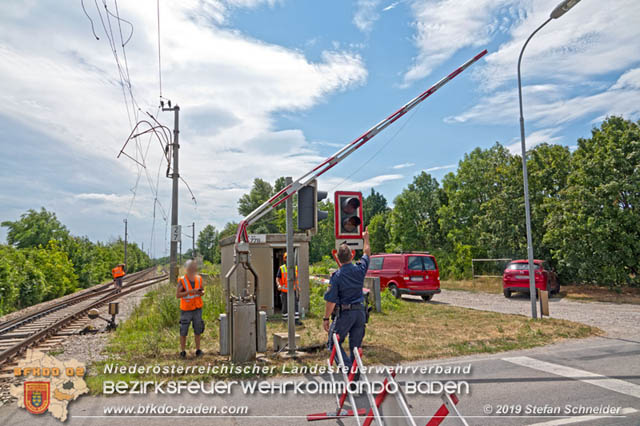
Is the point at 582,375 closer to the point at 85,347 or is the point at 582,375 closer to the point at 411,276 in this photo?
the point at 85,347

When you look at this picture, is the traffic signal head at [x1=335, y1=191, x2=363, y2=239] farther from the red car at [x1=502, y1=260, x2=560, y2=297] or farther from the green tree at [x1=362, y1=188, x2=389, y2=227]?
the green tree at [x1=362, y1=188, x2=389, y2=227]

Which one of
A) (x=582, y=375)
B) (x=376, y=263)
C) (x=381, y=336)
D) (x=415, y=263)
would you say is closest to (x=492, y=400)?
(x=582, y=375)

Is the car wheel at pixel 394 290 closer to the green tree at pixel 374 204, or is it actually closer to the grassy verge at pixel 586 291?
the grassy verge at pixel 586 291

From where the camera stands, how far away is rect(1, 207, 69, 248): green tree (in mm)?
51375

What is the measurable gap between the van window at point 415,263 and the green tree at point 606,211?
876 cm

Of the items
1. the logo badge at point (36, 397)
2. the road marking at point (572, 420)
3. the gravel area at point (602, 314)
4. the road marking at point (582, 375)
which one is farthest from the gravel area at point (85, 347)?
the gravel area at point (602, 314)

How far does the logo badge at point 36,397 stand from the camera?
5211mm

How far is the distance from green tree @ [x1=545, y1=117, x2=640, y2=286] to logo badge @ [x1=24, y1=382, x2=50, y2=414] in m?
21.7

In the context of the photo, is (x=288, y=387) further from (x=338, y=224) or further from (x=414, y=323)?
(x=414, y=323)

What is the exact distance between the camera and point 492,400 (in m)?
5.26

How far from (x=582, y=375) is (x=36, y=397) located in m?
7.86

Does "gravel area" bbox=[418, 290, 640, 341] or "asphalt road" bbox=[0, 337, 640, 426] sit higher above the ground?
"asphalt road" bbox=[0, 337, 640, 426]

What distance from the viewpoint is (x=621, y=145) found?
19.6 metres

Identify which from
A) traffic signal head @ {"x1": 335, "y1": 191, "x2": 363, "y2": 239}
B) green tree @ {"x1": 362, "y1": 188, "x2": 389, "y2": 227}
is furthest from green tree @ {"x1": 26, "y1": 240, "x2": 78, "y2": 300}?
green tree @ {"x1": 362, "y1": 188, "x2": 389, "y2": 227}
